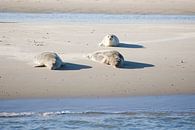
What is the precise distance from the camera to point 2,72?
37.2 ft

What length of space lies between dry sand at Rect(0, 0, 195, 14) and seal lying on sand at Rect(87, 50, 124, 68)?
19.7 meters

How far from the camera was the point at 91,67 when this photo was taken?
11977 mm

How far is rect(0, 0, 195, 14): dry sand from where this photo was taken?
3291 centimetres

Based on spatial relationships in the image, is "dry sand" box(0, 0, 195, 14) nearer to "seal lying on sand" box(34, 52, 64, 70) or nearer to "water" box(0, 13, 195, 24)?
"water" box(0, 13, 195, 24)

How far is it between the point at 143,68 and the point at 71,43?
3.85m

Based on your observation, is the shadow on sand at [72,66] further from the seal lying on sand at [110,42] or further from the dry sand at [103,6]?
the dry sand at [103,6]

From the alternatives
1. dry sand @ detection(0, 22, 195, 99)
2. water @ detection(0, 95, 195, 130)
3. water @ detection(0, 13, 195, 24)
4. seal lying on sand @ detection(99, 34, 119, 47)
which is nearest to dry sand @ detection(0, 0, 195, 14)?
water @ detection(0, 13, 195, 24)

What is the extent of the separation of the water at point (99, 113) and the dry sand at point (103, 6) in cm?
2279

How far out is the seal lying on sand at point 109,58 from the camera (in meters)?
11.9

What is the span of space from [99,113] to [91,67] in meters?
3.11

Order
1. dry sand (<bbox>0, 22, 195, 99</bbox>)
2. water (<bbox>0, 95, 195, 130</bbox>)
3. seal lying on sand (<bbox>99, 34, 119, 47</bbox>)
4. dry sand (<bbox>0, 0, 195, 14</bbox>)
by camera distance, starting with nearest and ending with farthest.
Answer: water (<bbox>0, 95, 195, 130</bbox>)
dry sand (<bbox>0, 22, 195, 99</bbox>)
seal lying on sand (<bbox>99, 34, 119, 47</bbox>)
dry sand (<bbox>0, 0, 195, 14</bbox>)

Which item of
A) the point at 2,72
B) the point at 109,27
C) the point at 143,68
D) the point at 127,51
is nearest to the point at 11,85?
the point at 2,72

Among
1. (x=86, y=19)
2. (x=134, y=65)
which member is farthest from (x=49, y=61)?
(x=86, y=19)

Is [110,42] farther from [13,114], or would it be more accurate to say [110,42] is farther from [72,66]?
[13,114]
